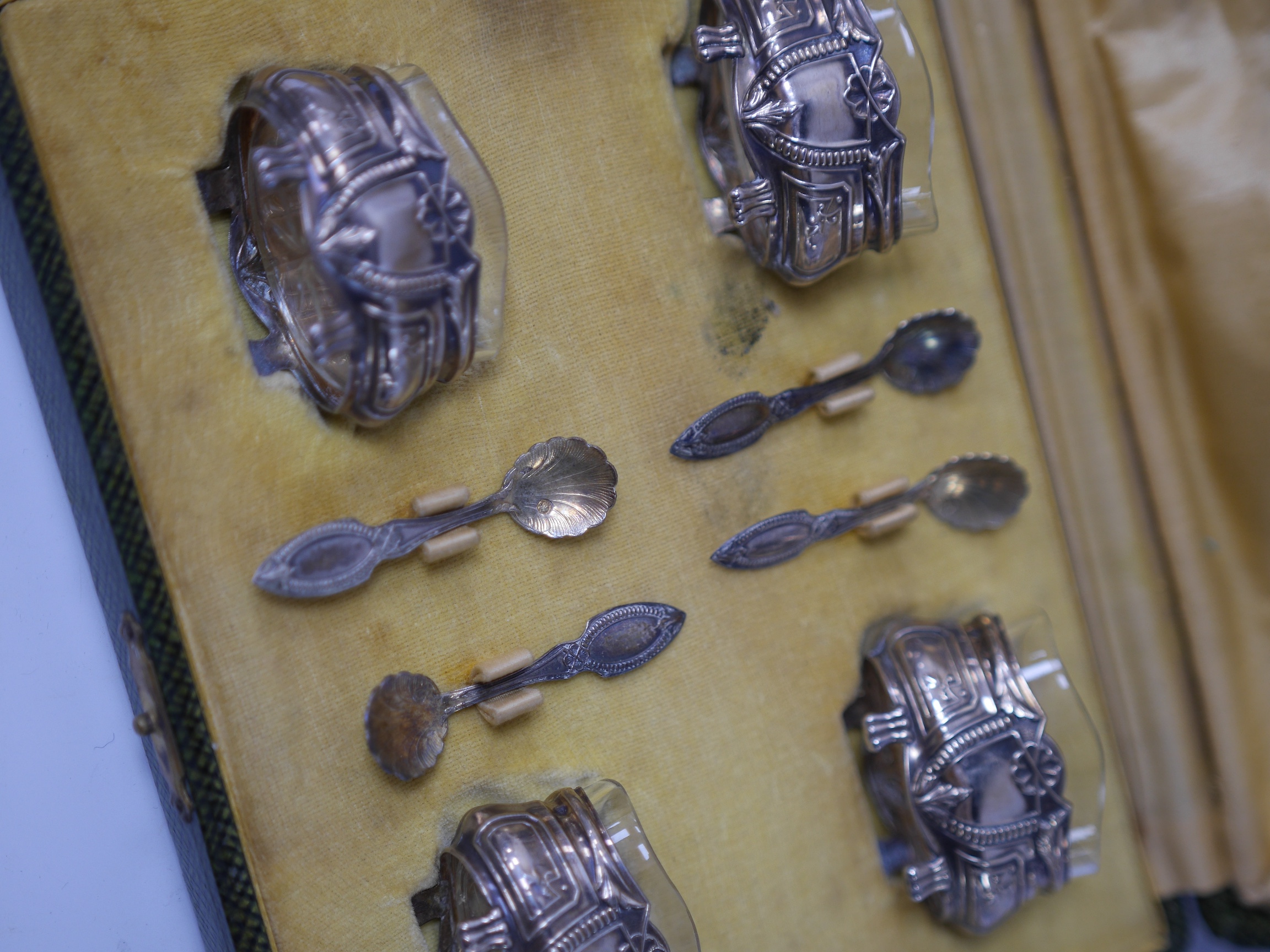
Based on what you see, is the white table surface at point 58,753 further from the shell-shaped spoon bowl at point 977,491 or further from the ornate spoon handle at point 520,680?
the shell-shaped spoon bowl at point 977,491

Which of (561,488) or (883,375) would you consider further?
(883,375)

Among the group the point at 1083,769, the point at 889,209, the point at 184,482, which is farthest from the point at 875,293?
the point at 184,482

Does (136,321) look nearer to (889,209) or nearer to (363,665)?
(363,665)

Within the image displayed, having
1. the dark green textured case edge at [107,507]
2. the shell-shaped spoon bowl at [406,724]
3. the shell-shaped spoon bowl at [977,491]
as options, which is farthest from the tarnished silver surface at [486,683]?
the shell-shaped spoon bowl at [977,491]

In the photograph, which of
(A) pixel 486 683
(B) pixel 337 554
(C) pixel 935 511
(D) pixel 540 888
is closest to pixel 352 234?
(B) pixel 337 554

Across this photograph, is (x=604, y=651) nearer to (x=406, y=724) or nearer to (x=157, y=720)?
(x=406, y=724)

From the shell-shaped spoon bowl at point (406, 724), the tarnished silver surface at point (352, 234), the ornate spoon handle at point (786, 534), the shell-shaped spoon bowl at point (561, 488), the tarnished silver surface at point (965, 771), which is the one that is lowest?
the tarnished silver surface at point (965, 771)
